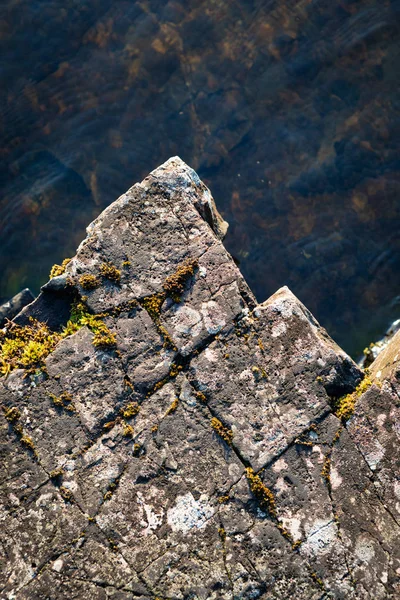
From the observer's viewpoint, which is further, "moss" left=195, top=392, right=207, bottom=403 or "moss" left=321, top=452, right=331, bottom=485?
"moss" left=195, top=392, right=207, bottom=403

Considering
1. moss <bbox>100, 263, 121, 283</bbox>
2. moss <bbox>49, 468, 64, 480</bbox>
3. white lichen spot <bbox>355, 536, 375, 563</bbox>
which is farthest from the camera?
moss <bbox>100, 263, 121, 283</bbox>

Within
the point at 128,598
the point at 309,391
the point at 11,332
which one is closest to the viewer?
the point at 128,598

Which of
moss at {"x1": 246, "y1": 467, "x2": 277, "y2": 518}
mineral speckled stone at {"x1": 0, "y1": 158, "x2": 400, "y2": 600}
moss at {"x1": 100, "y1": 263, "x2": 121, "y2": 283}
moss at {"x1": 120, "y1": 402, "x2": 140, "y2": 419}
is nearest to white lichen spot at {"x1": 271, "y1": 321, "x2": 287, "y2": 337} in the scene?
mineral speckled stone at {"x1": 0, "y1": 158, "x2": 400, "y2": 600}

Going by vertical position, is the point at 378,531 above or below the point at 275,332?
below

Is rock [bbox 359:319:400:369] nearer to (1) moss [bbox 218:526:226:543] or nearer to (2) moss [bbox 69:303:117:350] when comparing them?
(1) moss [bbox 218:526:226:543]

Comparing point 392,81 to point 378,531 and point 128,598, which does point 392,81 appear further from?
point 128,598

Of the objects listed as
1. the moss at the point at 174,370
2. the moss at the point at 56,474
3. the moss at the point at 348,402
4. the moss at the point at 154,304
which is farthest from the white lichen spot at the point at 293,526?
the moss at the point at 154,304

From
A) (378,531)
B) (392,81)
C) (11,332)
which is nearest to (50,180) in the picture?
(11,332)
